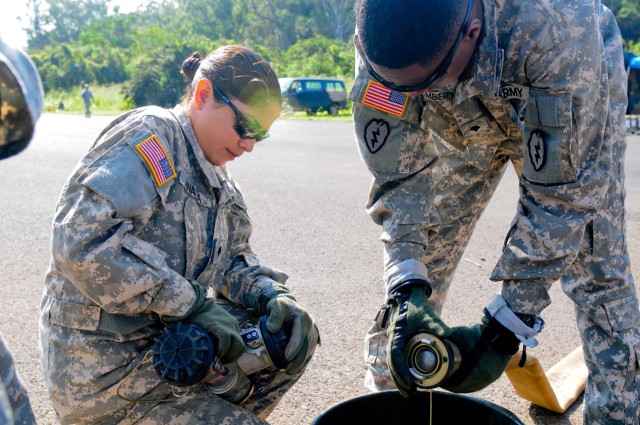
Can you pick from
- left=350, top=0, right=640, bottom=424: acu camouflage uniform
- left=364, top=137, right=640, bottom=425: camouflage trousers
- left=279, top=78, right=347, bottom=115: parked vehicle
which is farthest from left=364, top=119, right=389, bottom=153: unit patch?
left=279, top=78, right=347, bottom=115: parked vehicle

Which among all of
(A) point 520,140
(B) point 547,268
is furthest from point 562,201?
(A) point 520,140

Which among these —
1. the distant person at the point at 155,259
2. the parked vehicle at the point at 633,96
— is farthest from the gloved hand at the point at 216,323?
the parked vehicle at the point at 633,96

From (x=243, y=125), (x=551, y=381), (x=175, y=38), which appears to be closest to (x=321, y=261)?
(x=551, y=381)

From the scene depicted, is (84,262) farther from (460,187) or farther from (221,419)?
(460,187)

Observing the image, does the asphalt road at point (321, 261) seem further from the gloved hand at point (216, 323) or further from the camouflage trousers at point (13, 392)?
the camouflage trousers at point (13, 392)

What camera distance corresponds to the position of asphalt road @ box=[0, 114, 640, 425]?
3.15 meters

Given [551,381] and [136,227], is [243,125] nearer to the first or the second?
[136,227]

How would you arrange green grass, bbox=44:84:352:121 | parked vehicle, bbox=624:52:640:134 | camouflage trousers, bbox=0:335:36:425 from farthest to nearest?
green grass, bbox=44:84:352:121
parked vehicle, bbox=624:52:640:134
camouflage trousers, bbox=0:335:36:425

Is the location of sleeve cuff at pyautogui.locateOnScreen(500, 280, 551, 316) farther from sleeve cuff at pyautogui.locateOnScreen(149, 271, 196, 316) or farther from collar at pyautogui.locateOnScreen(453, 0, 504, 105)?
sleeve cuff at pyautogui.locateOnScreen(149, 271, 196, 316)

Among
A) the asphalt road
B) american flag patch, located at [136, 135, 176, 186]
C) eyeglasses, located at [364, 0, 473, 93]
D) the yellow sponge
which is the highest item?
eyeglasses, located at [364, 0, 473, 93]

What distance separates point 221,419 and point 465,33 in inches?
50.2

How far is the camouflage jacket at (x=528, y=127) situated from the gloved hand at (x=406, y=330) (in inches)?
7.1

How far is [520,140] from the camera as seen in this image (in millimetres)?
2588

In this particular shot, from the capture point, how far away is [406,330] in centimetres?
212
